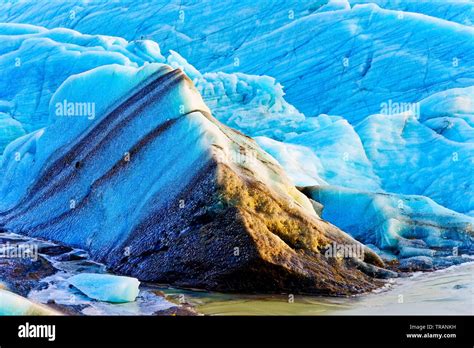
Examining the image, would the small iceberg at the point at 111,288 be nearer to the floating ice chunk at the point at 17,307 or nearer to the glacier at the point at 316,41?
the floating ice chunk at the point at 17,307

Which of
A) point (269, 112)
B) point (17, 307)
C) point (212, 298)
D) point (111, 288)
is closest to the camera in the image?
point (17, 307)

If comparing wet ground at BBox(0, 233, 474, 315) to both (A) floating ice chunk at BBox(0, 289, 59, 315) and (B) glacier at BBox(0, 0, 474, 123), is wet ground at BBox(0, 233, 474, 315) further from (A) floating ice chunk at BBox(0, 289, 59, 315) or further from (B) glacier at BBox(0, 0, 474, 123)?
(B) glacier at BBox(0, 0, 474, 123)

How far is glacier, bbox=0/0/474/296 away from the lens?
10047 mm

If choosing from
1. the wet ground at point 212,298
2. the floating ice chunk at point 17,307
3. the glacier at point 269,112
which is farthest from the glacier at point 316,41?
the floating ice chunk at point 17,307

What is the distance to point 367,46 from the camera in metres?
23.7

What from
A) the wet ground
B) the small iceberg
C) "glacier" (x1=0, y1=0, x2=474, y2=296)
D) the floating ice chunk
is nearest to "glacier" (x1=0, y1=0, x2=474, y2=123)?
"glacier" (x1=0, y1=0, x2=474, y2=296)

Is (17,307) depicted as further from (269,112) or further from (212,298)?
(269,112)

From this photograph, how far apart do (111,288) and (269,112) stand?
1291cm

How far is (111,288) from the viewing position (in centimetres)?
761

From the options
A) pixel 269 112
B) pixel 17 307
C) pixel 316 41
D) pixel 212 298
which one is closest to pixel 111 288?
pixel 212 298

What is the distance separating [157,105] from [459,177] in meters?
7.05
